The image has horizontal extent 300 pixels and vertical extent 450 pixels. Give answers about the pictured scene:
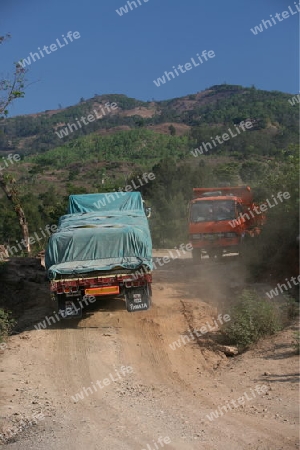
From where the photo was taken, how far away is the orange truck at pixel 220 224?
54.0 ft

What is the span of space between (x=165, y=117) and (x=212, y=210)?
13272 centimetres

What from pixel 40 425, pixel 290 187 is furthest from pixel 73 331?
pixel 290 187

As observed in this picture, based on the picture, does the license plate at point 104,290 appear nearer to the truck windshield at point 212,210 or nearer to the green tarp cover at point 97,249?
the green tarp cover at point 97,249

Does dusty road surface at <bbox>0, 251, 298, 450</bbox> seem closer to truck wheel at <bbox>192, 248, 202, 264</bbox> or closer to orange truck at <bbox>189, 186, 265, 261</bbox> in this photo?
orange truck at <bbox>189, 186, 265, 261</bbox>

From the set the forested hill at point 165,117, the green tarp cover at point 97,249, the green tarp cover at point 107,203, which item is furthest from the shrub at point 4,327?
the forested hill at point 165,117

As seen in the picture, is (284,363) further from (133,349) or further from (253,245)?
(253,245)

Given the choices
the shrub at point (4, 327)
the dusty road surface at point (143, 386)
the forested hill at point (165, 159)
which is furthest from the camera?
the forested hill at point (165, 159)

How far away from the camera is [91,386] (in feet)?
24.3

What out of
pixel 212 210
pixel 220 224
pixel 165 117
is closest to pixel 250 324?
pixel 220 224

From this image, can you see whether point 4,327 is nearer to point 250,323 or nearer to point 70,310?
point 70,310

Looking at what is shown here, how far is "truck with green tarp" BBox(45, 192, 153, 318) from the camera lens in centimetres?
1021

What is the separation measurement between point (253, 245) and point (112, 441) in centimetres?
1093

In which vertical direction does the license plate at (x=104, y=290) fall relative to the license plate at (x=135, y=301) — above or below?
above

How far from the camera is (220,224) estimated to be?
1652cm
